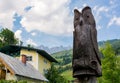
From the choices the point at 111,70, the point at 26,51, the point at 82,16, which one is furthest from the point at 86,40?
the point at 26,51

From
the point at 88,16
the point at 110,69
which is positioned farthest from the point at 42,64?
the point at 88,16

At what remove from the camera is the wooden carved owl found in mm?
9109

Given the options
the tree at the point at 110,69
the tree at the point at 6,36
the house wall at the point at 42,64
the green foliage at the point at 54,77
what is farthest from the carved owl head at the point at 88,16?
the tree at the point at 6,36

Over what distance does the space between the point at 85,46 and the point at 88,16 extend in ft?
3.51

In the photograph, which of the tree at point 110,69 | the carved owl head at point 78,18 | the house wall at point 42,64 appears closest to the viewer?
the carved owl head at point 78,18

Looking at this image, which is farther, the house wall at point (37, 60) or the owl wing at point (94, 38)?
the house wall at point (37, 60)

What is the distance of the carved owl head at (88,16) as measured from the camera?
387 inches

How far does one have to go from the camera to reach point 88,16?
9875 millimetres

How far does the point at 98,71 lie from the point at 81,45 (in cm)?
92

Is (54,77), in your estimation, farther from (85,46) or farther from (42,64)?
(85,46)

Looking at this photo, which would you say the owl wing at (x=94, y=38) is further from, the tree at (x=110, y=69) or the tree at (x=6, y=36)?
the tree at (x=6, y=36)

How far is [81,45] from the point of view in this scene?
9414 mm

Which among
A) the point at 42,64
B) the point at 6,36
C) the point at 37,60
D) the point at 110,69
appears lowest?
the point at 110,69

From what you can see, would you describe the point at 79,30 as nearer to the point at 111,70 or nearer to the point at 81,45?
the point at 81,45
